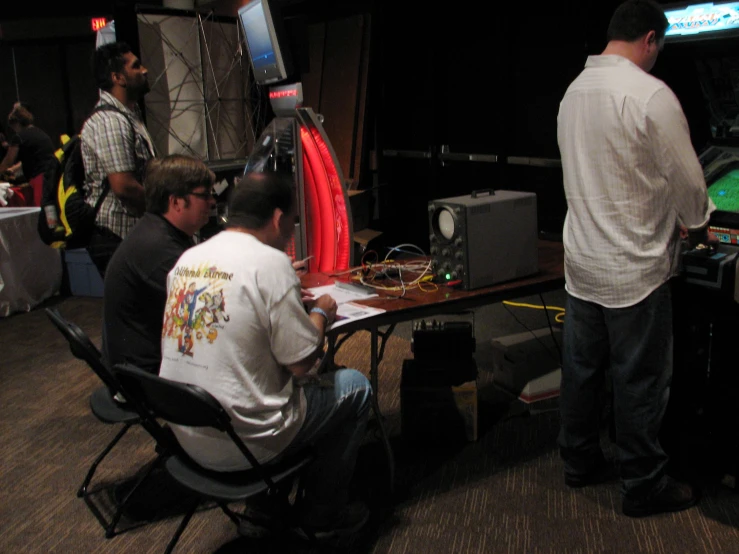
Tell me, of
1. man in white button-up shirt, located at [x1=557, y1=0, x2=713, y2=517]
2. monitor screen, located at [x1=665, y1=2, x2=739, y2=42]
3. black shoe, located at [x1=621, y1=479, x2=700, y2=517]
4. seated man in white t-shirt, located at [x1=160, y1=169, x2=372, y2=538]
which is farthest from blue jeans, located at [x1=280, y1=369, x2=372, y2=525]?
monitor screen, located at [x1=665, y1=2, x2=739, y2=42]

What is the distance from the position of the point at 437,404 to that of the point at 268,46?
2.38 metres

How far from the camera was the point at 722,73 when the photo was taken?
2664 millimetres

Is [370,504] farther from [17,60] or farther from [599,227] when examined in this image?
[17,60]

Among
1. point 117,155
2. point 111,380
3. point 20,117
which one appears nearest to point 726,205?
point 111,380

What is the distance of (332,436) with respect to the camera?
224cm

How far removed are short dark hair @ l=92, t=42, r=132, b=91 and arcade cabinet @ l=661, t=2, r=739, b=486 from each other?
2339mm

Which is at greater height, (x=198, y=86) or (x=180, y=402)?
(x=198, y=86)

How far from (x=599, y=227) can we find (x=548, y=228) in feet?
9.58

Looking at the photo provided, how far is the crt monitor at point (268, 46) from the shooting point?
13.2 ft

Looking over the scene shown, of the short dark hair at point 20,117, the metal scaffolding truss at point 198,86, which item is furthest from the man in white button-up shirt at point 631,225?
the short dark hair at point 20,117

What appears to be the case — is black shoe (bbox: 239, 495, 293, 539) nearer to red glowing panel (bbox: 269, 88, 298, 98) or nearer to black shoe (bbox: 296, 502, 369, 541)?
black shoe (bbox: 296, 502, 369, 541)

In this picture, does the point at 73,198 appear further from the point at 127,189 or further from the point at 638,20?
the point at 638,20

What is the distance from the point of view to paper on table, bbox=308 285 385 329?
235 centimetres

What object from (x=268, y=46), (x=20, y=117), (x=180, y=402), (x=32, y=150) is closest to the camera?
(x=180, y=402)
